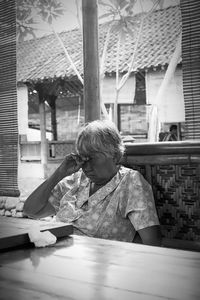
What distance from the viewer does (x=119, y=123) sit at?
620 centimetres

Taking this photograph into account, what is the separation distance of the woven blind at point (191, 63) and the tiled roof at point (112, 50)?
7.68 feet

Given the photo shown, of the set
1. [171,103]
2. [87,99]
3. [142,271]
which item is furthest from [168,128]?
[142,271]

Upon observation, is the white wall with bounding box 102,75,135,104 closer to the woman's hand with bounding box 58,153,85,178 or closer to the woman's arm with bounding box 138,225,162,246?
the woman's hand with bounding box 58,153,85,178

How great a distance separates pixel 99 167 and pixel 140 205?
273mm

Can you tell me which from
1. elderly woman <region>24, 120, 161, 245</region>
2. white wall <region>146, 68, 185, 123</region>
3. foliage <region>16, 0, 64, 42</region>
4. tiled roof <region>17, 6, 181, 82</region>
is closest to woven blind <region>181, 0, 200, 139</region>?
elderly woman <region>24, 120, 161, 245</region>

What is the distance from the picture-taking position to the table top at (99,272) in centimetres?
76

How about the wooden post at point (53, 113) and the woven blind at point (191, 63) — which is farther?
the wooden post at point (53, 113)

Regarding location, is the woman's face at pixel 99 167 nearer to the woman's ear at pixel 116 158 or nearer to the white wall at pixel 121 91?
the woman's ear at pixel 116 158

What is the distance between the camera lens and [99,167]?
186cm

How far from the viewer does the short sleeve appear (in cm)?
169

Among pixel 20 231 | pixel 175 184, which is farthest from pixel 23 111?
pixel 20 231

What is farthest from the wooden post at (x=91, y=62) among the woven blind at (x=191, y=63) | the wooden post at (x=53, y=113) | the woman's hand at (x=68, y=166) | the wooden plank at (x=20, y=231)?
the wooden post at (x=53, y=113)

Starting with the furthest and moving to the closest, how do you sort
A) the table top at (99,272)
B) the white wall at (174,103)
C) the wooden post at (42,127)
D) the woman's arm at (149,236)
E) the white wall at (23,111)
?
the wooden post at (42,127), the white wall at (23,111), the white wall at (174,103), the woman's arm at (149,236), the table top at (99,272)

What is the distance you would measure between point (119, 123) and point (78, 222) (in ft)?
14.6
